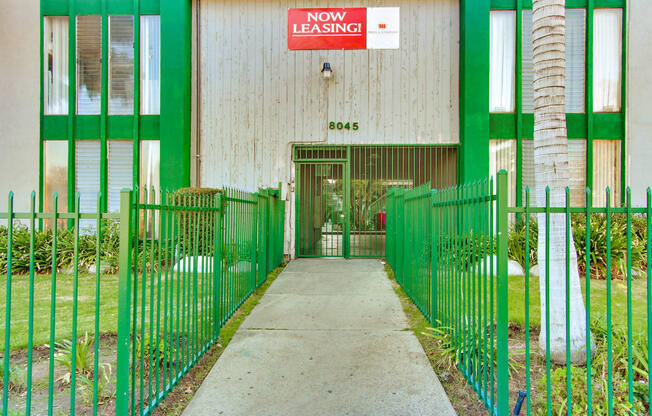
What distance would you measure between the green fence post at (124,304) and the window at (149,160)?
29.6 feet

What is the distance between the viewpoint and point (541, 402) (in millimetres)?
2910

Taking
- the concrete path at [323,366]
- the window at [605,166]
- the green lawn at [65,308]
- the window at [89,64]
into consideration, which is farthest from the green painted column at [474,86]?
the window at [89,64]

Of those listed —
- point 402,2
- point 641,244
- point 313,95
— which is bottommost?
point 641,244

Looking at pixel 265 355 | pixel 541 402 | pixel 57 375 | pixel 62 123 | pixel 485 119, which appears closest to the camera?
pixel 541 402

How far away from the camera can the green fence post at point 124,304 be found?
2.46 m

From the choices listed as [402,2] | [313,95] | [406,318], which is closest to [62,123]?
[313,95]

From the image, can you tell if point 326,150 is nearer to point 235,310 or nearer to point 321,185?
point 321,185

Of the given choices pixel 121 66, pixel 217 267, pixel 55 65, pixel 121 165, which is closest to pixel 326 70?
pixel 121 66

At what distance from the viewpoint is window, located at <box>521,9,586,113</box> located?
10383mm

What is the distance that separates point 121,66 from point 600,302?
12.5 metres

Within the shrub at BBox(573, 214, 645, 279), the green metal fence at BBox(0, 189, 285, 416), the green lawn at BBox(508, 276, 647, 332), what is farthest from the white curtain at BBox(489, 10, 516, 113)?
the green metal fence at BBox(0, 189, 285, 416)

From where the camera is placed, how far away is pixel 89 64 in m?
10.8

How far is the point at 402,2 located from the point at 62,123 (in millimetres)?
10090

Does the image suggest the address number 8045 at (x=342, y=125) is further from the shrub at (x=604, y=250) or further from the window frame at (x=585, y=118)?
the shrub at (x=604, y=250)
